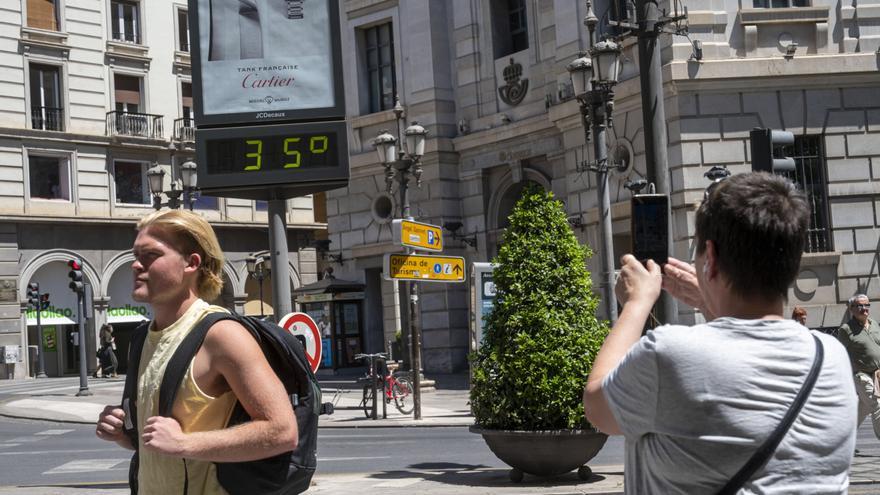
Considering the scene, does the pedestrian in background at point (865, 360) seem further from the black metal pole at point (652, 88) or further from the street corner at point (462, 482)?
the black metal pole at point (652, 88)

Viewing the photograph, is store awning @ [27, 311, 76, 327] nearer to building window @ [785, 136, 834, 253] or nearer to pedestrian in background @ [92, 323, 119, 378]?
pedestrian in background @ [92, 323, 119, 378]

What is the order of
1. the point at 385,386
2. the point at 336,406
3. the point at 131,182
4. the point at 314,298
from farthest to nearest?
the point at 131,182
the point at 314,298
the point at 336,406
the point at 385,386

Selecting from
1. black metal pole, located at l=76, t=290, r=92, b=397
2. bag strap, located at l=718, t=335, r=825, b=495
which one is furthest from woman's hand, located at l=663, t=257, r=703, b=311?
black metal pole, located at l=76, t=290, r=92, b=397

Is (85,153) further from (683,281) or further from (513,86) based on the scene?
(683,281)

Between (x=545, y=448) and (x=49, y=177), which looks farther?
(x=49, y=177)

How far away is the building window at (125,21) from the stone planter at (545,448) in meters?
35.9

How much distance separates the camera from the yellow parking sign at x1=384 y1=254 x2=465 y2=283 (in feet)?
56.9

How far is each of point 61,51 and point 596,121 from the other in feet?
94.0

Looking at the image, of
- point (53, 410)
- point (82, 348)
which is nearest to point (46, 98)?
point (82, 348)

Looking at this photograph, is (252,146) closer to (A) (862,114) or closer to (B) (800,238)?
(B) (800,238)

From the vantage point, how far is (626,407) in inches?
99.3

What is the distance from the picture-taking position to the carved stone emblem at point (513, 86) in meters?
27.5

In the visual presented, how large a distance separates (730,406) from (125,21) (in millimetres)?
43290

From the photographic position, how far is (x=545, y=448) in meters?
9.98
